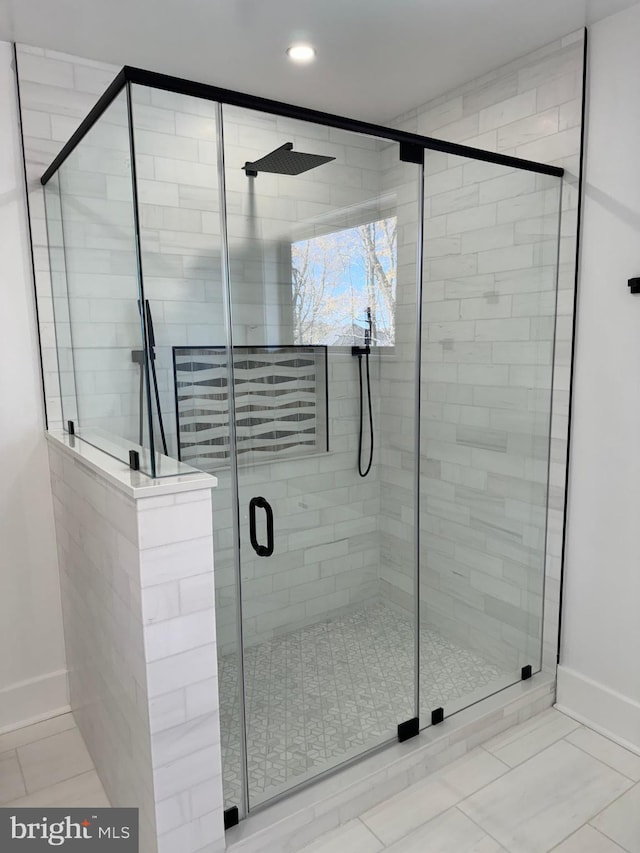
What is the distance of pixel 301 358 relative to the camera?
1994mm

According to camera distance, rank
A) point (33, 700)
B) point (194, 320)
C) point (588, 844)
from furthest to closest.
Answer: point (33, 700) < point (588, 844) < point (194, 320)

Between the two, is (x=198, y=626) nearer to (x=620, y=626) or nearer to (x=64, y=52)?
(x=620, y=626)

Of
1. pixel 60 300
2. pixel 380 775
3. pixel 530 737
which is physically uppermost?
pixel 60 300

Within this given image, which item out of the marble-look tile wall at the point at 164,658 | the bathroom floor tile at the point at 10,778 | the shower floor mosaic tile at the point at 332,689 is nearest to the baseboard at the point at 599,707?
the shower floor mosaic tile at the point at 332,689

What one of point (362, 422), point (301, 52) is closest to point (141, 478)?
point (362, 422)

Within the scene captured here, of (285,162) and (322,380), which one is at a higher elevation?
(285,162)

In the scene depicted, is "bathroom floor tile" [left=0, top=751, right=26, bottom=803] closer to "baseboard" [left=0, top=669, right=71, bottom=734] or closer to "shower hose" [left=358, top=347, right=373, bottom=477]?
"baseboard" [left=0, top=669, right=71, bottom=734]

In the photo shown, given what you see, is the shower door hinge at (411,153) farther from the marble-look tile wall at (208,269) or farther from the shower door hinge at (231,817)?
the shower door hinge at (231,817)

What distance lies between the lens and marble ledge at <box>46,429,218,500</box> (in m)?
1.48

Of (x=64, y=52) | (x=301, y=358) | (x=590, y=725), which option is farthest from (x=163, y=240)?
(x=590, y=725)

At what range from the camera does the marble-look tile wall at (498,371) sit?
230cm

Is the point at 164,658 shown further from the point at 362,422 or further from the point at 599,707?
the point at 599,707

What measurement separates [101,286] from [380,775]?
6.34 ft

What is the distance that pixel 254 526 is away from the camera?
6.16 feet
